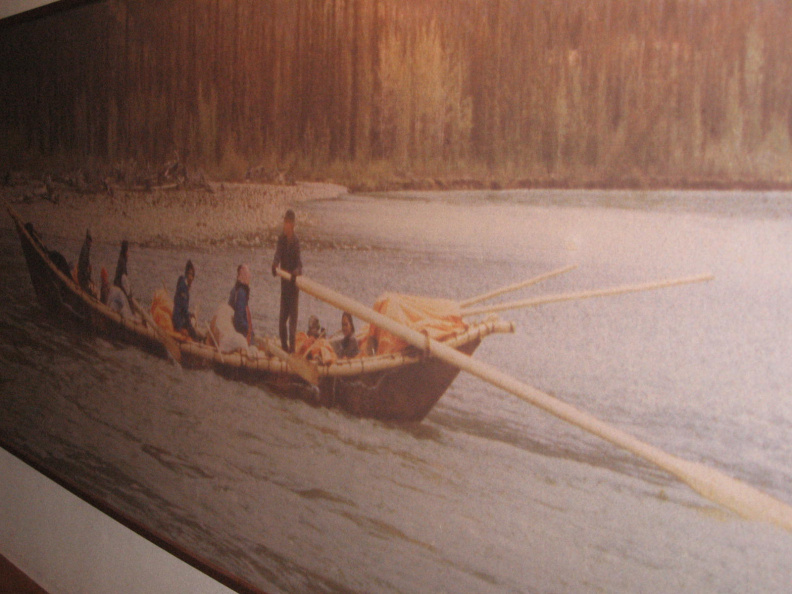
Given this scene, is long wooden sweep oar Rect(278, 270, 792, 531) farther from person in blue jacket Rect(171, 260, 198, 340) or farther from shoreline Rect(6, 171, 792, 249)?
person in blue jacket Rect(171, 260, 198, 340)

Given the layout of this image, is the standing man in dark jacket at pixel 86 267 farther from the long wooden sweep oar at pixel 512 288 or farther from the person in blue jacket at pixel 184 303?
the long wooden sweep oar at pixel 512 288

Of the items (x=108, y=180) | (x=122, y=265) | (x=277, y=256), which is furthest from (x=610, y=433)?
(x=108, y=180)

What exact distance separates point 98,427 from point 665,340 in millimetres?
1974

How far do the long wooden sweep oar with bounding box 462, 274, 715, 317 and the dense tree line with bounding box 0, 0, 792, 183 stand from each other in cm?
18

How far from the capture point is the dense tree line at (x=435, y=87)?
3.68 feet

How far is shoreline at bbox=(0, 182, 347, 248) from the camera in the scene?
1738 millimetres

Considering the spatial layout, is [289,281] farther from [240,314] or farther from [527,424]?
[527,424]

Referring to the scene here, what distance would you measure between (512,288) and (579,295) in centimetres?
14

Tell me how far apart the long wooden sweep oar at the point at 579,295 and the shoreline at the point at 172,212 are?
1.62ft

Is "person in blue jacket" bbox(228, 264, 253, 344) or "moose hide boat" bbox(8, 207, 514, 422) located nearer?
"moose hide boat" bbox(8, 207, 514, 422)

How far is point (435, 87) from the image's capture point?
1474mm

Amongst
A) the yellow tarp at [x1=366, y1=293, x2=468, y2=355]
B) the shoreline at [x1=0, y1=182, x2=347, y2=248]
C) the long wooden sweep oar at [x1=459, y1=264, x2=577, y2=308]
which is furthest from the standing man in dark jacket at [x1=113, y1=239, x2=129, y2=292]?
the long wooden sweep oar at [x1=459, y1=264, x2=577, y2=308]

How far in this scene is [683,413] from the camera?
3.79ft

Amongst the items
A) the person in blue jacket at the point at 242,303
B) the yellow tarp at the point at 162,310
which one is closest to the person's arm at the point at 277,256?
the person in blue jacket at the point at 242,303
